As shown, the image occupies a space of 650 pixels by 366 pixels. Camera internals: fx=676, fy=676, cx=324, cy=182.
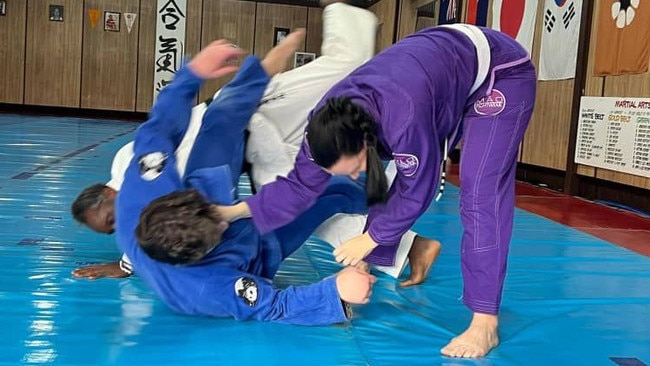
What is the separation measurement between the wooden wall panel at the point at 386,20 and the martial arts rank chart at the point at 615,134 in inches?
243

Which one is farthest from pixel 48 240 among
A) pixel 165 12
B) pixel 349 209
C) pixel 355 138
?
pixel 165 12

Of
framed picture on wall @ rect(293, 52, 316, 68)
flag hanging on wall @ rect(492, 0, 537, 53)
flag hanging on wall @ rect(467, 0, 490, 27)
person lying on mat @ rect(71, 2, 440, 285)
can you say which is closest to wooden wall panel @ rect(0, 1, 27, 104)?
framed picture on wall @ rect(293, 52, 316, 68)

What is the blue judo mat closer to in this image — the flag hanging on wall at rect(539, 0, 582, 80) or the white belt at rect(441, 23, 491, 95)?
the white belt at rect(441, 23, 491, 95)

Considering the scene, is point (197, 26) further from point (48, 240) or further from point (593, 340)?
point (593, 340)

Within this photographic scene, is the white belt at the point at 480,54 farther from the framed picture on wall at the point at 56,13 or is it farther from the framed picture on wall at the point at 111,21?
the framed picture on wall at the point at 56,13

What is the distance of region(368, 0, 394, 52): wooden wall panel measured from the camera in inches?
456

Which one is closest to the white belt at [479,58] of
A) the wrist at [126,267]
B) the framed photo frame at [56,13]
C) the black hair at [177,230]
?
the black hair at [177,230]

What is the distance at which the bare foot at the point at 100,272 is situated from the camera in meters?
2.15

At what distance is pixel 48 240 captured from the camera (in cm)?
261

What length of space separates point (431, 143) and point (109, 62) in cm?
1231

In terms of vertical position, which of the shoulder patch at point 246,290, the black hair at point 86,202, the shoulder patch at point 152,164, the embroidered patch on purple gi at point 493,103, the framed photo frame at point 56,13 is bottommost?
the shoulder patch at point 246,290

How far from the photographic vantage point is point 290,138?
2775 millimetres

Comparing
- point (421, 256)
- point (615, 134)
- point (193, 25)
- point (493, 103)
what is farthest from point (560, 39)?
point (193, 25)

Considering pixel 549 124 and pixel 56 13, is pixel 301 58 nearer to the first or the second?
pixel 56 13
